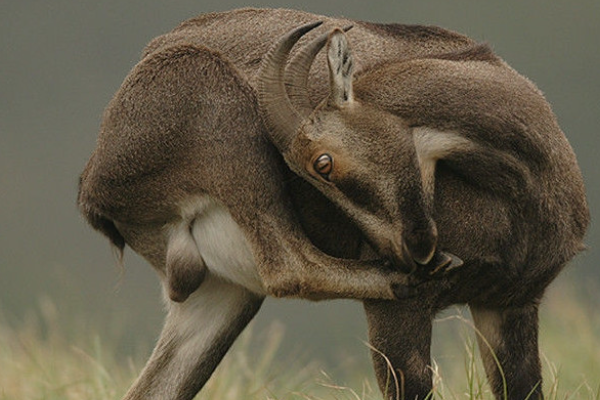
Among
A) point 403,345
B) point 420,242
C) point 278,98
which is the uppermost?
point 278,98

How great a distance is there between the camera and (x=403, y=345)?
23.7 ft

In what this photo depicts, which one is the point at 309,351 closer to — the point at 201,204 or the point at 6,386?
the point at 6,386

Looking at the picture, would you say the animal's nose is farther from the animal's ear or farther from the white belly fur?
the white belly fur

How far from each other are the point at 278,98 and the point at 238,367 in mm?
2905

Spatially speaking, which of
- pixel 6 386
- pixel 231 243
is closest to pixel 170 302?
pixel 231 243

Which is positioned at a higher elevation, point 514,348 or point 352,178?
point 352,178

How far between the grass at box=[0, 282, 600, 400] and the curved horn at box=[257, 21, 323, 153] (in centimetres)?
155

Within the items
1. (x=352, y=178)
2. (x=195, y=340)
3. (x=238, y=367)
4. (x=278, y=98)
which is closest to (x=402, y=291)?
(x=352, y=178)

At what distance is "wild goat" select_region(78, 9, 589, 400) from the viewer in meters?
7.09

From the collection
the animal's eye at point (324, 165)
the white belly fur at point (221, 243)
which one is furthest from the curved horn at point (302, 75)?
the white belly fur at point (221, 243)

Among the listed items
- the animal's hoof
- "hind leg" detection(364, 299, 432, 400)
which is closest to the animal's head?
the animal's hoof

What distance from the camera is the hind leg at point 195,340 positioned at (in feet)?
26.0

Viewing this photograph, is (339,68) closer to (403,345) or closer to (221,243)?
(221,243)

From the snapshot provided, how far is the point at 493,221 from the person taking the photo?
7289 millimetres
